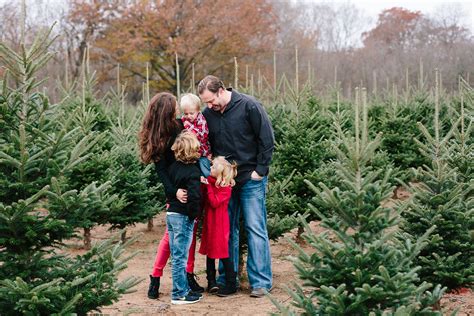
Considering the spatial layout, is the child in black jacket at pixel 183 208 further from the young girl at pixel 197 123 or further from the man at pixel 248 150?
the man at pixel 248 150

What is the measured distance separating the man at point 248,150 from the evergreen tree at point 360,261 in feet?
6.88

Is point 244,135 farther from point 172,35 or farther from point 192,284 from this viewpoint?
point 172,35

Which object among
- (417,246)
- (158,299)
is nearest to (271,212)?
(158,299)

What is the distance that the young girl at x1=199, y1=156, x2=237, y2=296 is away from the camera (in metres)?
5.79

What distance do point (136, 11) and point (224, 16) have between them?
16.1 feet

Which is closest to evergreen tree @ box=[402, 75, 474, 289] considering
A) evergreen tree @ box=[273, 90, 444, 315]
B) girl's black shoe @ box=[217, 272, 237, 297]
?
evergreen tree @ box=[273, 90, 444, 315]

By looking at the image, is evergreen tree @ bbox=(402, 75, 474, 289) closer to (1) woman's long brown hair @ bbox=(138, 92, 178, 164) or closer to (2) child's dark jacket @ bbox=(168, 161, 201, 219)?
(2) child's dark jacket @ bbox=(168, 161, 201, 219)

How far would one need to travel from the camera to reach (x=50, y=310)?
386cm

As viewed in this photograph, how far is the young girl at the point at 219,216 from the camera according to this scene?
19.0ft

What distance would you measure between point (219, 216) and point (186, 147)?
901 mm

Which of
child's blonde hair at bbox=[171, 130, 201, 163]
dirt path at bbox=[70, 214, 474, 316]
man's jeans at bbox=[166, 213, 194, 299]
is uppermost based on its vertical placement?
child's blonde hair at bbox=[171, 130, 201, 163]

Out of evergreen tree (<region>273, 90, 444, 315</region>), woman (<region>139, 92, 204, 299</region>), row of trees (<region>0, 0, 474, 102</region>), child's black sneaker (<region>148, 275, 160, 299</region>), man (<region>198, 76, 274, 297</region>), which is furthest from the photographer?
row of trees (<region>0, 0, 474, 102</region>)

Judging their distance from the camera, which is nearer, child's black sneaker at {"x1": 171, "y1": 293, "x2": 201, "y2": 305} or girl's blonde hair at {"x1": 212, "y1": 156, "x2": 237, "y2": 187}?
girl's blonde hair at {"x1": 212, "y1": 156, "x2": 237, "y2": 187}

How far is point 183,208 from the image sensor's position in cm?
567
